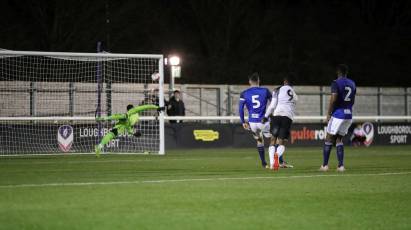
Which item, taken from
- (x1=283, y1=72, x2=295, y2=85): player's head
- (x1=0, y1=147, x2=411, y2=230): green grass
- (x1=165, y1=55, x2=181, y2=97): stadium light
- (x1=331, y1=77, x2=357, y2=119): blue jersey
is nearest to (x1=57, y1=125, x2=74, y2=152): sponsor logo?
(x1=165, y1=55, x2=181, y2=97): stadium light

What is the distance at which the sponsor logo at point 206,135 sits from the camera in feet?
99.2

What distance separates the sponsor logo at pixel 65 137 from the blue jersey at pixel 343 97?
11.5 m

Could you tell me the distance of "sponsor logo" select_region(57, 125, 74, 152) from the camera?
84.6 feet

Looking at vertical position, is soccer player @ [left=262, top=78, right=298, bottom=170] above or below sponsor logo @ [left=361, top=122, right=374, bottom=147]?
above

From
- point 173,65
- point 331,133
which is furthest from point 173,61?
point 331,133

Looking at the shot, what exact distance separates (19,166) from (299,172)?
6299 millimetres

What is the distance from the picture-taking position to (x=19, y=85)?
84.8 ft

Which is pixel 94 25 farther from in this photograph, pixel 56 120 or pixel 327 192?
pixel 327 192

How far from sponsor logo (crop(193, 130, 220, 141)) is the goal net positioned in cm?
281

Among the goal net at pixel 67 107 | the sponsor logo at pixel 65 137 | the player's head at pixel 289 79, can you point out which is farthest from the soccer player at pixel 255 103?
the sponsor logo at pixel 65 137

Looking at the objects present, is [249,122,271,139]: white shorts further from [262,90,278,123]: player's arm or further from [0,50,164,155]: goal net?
[0,50,164,155]: goal net

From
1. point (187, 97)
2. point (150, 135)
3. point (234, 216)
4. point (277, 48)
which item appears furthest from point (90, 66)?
point (277, 48)

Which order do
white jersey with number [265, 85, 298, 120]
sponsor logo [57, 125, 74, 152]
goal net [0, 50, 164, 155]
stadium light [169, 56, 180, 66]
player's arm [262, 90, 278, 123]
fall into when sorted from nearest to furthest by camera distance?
player's arm [262, 90, 278, 123] → white jersey with number [265, 85, 298, 120] → goal net [0, 50, 164, 155] → sponsor logo [57, 125, 74, 152] → stadium light [169, 56, 180, 66]

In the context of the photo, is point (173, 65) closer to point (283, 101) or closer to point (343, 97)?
point (283, 101)
